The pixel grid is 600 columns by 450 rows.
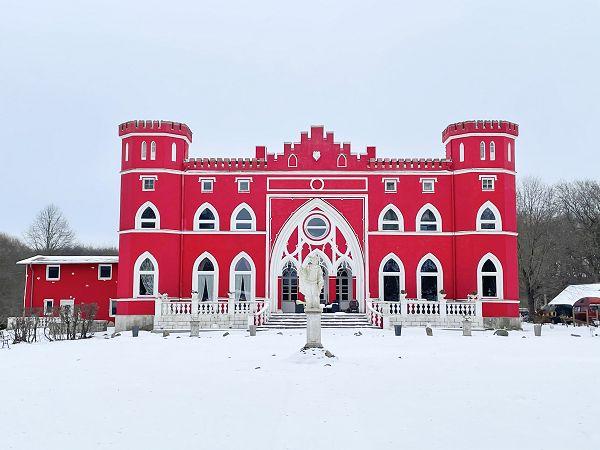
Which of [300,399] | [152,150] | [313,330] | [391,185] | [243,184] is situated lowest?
[300,399]

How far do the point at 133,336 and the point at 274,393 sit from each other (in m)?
14.6

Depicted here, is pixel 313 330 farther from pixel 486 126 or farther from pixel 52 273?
pixel 52 273

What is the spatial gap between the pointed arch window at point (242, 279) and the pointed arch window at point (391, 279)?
6152 millimetres

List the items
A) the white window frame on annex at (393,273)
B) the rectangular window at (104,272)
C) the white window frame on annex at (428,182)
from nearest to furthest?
the white window frame on annex at (393,273), the white window frame on annex at (428,182), the rectangular window at (104,272)

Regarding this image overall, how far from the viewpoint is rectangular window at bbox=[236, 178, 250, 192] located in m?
31.4

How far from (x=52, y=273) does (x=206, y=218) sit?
33.9ft

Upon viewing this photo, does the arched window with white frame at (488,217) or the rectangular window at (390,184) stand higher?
the rectangular window at (390,184)

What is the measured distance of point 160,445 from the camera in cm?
783

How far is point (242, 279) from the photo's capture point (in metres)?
30.8

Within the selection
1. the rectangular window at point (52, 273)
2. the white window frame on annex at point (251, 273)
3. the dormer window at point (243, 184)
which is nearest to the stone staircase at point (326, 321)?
the white window frame on annex at point (251, 273)

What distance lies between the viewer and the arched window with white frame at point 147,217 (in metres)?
30.4

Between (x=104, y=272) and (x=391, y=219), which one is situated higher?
(x=391, y=219)

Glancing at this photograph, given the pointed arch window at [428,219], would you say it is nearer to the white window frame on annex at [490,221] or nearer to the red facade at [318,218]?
the red facade at [318,218]

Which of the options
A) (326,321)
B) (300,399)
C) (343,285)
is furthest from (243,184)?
(300,399)
